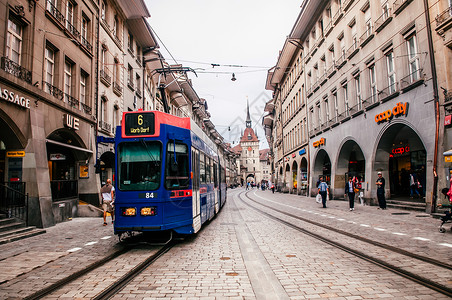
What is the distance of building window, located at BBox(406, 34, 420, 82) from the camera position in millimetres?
14611

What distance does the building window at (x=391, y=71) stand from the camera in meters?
16.8

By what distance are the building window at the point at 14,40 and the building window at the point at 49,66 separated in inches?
69.7

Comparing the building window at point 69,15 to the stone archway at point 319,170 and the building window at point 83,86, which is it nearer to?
the building window at point 83,86

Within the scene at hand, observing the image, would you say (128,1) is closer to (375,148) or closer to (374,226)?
(375,148)

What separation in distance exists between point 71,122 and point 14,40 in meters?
4.27

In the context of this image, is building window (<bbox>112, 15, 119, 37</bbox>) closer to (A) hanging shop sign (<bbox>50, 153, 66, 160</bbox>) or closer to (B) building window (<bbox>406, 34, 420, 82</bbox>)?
(A) hanging shop sign (<bbox>50, 153, 66, 160</bbox>)

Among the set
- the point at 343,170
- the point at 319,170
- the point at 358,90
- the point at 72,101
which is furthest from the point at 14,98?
the point at 319,170

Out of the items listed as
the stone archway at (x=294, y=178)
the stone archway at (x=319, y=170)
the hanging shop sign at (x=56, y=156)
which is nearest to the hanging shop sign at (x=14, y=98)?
the hanging shop sign at (x=56, y=156)

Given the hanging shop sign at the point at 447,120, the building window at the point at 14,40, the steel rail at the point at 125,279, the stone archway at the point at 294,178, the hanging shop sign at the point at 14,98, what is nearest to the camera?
the steel rail at the point at 125,279

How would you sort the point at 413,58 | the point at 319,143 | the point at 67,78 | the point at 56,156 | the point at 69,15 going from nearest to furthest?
the point at 413,58 → the point at 56,156 → the point at 67,78 → the point at 69,15 → the point at 319,143

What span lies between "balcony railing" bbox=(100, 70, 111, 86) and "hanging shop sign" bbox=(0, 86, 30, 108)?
7567mm

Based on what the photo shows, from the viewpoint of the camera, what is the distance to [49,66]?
46.9 feet

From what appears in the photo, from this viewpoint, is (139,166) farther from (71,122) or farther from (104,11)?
(104,11)

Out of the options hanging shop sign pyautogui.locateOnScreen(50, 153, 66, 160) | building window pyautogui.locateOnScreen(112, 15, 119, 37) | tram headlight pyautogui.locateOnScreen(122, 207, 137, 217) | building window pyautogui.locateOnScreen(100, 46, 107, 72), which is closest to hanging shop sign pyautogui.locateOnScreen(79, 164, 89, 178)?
hanging shop sign pyautogui.locateOnScreen(50, 153, 66, 160)
